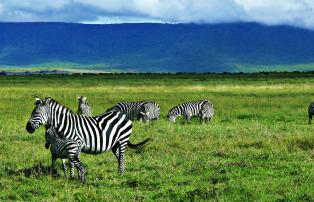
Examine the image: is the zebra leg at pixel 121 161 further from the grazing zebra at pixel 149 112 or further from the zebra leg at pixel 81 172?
the grazing zebra at pixel 149 112

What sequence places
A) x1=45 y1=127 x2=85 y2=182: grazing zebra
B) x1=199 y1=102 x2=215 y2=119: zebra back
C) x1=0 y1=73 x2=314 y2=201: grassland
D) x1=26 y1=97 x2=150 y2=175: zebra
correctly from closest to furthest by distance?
1. x1=0 y1=73 x2=314 y2=201: grassland
2. x1=45 y1=127 x2=85 y2=182: grazing zebra
3. x1=26 y1=97 x2=150 y2=175: zebra
4. x1=199 y1=102 x2=215 y2=119: zebra back

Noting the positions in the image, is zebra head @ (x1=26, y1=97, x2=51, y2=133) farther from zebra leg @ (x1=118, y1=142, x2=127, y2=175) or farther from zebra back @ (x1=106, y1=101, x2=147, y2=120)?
zebra back @ (x1=106, y1=101, x2=147, y2=120)

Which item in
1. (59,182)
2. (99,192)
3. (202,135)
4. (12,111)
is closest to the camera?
(99,192)

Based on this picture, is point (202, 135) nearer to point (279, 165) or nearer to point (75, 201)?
point (279, 165)

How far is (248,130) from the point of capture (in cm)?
2069

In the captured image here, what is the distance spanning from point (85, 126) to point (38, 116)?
1123mm

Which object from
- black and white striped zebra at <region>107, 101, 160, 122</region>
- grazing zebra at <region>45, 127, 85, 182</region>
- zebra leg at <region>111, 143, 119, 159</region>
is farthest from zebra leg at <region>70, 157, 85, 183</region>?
black and white striped zebra at <region>107, 101, 160, 122</region>

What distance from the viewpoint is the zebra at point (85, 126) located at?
11648 millimetres

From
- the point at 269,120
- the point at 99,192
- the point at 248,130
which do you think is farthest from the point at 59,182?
the point at 269,120

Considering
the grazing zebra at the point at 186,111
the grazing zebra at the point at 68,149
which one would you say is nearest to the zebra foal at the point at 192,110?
the grazing zebra at the point at 186,111

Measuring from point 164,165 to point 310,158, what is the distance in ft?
12.9

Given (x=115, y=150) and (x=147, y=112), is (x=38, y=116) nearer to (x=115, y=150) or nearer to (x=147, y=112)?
(x=115, y=150)

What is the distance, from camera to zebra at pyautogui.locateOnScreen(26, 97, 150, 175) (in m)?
11.6

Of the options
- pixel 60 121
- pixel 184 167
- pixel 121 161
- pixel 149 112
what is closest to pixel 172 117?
pixel 149 112
